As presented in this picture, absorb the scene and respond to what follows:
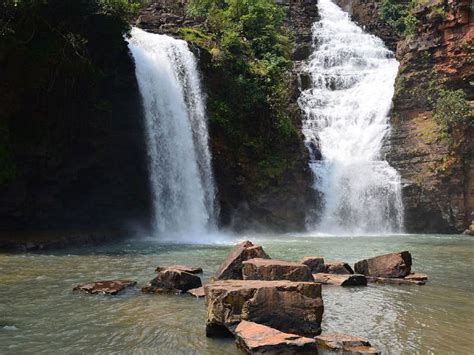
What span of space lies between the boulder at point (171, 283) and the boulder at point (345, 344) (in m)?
3.93

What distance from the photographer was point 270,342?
230 inches

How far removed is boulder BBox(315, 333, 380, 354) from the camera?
608 centimetres

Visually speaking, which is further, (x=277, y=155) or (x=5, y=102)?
(x=277, y=155)

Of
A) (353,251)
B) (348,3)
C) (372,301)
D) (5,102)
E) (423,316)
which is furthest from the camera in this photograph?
(348,3)

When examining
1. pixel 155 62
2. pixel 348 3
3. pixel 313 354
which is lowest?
pixel 313 354

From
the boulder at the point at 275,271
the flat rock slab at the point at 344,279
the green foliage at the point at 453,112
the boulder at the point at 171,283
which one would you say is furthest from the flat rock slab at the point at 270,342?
the green foliage at the point at 453,112

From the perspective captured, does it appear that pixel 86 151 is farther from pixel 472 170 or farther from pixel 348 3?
pixel 348 3

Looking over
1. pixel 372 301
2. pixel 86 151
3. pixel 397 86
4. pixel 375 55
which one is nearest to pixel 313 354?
pixel 372 301

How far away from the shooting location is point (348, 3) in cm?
5084

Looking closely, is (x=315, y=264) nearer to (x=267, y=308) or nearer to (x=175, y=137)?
(x=267, y=308)

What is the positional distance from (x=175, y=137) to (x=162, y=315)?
18.0 m

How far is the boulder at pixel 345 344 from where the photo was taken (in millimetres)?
6082

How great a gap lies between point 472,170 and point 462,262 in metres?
15.2

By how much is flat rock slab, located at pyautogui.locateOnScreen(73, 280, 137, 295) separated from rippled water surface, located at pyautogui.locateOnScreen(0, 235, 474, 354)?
244 mm
